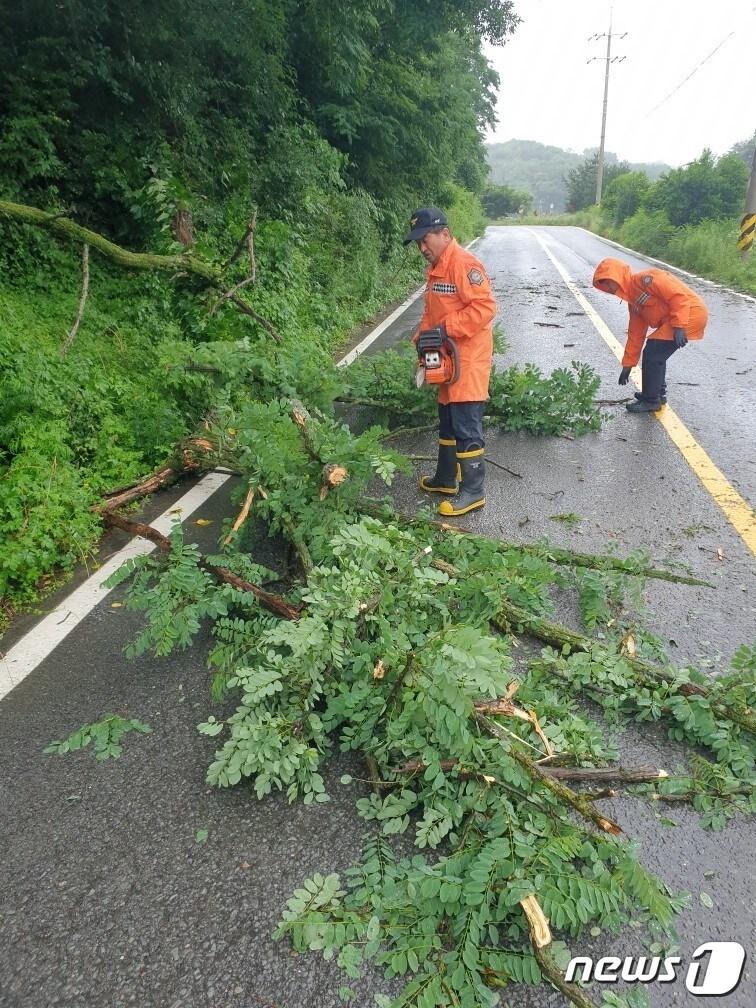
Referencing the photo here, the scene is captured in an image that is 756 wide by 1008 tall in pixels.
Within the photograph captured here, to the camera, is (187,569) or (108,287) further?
(108,287)

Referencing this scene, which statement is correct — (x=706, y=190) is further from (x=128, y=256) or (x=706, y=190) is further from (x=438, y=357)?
(x=438, y=357)

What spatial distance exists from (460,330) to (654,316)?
10.2 feet

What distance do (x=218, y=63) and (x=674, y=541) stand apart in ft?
31.6

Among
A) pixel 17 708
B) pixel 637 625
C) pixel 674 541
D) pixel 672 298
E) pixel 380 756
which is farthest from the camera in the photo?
pixel 672 298

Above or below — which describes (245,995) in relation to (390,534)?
below

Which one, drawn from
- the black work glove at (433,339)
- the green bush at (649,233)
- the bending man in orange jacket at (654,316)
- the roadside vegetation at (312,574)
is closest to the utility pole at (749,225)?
the green bush at (649,233)

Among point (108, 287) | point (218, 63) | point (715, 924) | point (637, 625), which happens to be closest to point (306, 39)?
point (218, 63)

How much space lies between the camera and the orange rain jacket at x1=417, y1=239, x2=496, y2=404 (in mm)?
4188

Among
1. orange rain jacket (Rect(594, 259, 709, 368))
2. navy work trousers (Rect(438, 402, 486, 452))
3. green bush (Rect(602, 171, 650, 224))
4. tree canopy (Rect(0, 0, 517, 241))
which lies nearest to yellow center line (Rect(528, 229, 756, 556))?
orange rain jacket (Rect(594, 259, 709, 368))

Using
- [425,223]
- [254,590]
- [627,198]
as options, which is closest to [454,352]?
[425,223]

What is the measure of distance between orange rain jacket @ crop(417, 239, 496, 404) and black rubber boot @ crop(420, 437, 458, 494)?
387 millimetres

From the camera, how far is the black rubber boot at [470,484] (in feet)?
14.7

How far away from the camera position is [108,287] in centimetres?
742

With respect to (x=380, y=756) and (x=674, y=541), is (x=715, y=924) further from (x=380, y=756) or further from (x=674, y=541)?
(x=674, y=541)
